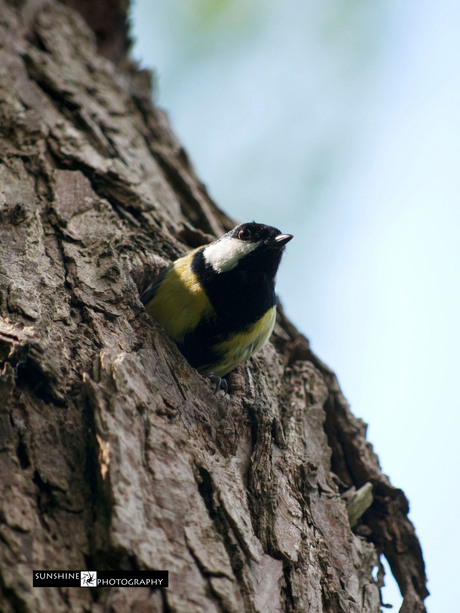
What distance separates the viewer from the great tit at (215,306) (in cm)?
299

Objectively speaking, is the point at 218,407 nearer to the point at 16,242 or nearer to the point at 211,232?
the point at 16,242

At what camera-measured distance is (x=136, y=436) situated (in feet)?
6.04

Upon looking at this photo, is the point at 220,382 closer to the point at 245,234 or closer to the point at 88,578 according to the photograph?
the point at 245,234

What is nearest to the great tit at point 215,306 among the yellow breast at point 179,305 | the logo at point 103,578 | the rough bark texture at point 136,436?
the yellow breast at point 179,305

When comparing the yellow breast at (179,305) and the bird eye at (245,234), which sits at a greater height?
the bird eye at (245,234)

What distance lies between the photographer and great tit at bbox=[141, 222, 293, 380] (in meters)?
2.99

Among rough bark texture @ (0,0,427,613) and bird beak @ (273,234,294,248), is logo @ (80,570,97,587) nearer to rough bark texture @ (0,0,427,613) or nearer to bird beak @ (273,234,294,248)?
rough bark texture @ (0,0,427,613)

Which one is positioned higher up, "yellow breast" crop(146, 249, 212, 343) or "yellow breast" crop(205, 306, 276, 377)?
"yellow breast" crop(146, 249, 212, 343)

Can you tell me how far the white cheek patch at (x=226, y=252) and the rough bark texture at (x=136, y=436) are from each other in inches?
11.4

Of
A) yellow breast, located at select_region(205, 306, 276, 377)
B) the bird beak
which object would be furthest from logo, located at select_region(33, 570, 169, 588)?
the bird beak

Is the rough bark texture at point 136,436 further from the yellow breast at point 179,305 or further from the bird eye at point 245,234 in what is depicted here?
the bird eye at point 245,234

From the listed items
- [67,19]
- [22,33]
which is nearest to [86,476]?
[22,33]

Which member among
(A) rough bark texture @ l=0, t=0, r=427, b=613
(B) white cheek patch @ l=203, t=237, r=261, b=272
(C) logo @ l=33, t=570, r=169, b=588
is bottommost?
(C) logo @ l=33, t=570, r=169, b=588

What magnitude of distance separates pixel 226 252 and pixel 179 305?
1.48ft
